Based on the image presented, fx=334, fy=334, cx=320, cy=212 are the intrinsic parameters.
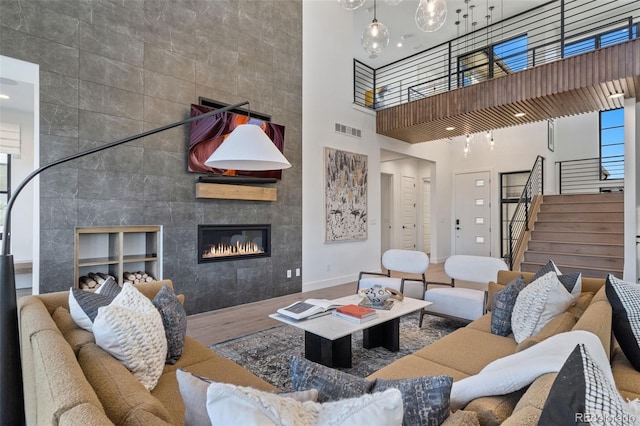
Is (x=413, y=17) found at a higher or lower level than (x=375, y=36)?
higher

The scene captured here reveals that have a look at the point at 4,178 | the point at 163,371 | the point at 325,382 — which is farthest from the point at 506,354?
the point at 4,178

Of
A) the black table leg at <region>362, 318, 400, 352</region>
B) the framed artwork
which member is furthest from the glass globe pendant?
the framed artwork

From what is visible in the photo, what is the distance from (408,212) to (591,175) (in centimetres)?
424

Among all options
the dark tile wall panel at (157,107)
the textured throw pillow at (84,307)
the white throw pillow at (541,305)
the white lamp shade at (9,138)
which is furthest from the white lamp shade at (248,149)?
the white lamp shade at (9,138)

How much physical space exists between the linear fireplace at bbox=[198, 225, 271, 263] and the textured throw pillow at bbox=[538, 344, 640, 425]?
4055 millimetres

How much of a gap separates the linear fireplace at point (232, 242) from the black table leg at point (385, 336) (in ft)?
7.47

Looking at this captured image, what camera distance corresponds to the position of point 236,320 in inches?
157

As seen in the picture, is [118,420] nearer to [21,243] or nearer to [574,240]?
[21,243]

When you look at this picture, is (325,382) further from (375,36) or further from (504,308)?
(375,36)

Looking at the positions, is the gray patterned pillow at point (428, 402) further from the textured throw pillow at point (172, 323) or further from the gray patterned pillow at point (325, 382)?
the textured throw pillow at point (172, 323)

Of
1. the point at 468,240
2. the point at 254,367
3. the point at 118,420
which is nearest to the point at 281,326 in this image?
the point at 254,367

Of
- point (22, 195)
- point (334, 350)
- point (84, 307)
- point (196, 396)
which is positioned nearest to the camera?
point (196, 396)

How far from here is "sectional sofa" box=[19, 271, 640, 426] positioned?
0.85 metres

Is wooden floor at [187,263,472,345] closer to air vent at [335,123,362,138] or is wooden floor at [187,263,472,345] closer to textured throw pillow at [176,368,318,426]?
textured throw pillow at [176,368,318,426]
